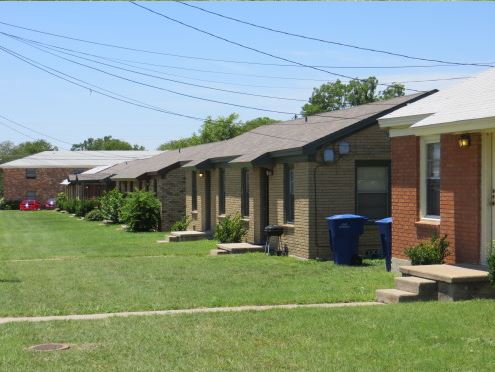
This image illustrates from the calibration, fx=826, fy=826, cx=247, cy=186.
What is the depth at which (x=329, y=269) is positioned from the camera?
18094mm

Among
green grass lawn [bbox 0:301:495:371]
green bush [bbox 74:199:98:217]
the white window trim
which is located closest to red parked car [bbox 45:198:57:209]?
green bush [bbox 74:199:98:217]

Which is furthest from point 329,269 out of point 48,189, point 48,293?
point 48,189

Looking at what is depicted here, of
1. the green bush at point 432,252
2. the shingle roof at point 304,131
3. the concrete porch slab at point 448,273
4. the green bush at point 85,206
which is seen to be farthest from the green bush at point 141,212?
the concrete porch slab at point 448,273

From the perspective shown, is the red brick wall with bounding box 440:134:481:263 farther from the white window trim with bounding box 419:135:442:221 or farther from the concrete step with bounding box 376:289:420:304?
the concrete step with bounding box 376:289:420:304

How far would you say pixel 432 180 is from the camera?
620 inches

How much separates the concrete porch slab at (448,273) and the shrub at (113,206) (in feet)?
97.7

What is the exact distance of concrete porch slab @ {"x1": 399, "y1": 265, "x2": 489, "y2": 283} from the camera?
39.5 ft

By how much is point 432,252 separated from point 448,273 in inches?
83.4

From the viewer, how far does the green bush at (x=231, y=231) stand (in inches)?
995

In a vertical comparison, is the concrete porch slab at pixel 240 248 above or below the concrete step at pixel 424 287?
below

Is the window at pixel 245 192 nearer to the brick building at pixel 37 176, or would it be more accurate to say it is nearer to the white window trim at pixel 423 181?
the white window trim at pixel 423 181

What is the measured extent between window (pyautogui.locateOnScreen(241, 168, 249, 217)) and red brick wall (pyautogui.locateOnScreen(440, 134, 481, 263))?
455 inches

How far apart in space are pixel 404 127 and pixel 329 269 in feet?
12.2

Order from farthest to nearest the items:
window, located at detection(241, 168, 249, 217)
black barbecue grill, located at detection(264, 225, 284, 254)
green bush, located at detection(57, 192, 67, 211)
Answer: green bush, located at detection(57, 192, 67, 211) < window, located at detection(241, 168, 249, 217) < black barbecue grill, located at detection(264, 225, 284, 254)
